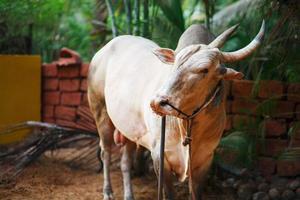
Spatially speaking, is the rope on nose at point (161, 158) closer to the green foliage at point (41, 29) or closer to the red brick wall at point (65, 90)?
the red brick wall at point (65, 90)

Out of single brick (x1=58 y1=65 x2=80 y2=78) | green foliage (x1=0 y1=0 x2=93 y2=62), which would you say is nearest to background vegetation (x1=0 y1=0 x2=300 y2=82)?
green foliage (x1=0 y1=0 x2=93 y2=62)

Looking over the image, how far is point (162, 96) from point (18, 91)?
4.58 metres

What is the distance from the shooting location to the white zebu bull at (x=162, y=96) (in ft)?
11.3

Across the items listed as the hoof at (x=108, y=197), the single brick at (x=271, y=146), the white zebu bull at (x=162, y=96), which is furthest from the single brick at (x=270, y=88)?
the hoof at (x=108, y=197)

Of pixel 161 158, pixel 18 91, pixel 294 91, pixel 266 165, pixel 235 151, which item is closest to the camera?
pixel 161 158

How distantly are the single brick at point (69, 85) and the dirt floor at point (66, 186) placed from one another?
1419 mm

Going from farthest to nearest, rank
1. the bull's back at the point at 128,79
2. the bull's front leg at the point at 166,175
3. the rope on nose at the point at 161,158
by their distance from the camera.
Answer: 1. the bull's back at the point at 128,79
2. the bull's front leg at the point at 166,175
3. the rope on nose at the point at 161,158

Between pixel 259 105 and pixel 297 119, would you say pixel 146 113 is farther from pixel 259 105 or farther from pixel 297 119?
pixel 297 119

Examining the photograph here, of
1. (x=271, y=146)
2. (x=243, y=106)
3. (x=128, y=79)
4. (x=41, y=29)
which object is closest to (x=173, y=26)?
(x=243, y=106)

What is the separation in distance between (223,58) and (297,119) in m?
2.07

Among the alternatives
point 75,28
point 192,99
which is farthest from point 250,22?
point 75,28

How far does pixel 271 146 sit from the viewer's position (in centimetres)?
544

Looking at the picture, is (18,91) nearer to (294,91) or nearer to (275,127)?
(275,127)

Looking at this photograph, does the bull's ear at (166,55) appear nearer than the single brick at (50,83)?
Yes
